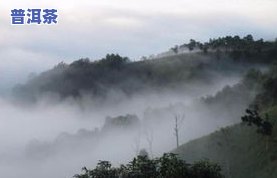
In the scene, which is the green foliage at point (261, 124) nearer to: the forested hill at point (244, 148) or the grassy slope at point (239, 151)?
the forested hill at point (244, 148)

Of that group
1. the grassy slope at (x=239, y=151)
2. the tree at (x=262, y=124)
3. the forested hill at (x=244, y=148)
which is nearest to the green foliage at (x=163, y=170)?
the grassy slope at (x=239, y=151)

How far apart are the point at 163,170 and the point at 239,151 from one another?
80.5m

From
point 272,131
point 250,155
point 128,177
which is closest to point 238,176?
point 250,155

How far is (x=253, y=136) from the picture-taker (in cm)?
15975

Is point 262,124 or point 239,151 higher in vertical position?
point 262,124

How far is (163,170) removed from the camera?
80.7 meters

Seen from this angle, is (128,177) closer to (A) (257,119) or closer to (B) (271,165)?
(B) (271,165)

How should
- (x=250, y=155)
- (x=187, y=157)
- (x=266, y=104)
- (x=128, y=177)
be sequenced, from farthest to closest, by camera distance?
(x=266, y=104) < (x=187, y=157) < (x=250, y=155) < (x=128, y=177)

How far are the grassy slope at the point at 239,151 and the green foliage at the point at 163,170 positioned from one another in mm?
61858

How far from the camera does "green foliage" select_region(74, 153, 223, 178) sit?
255 ft

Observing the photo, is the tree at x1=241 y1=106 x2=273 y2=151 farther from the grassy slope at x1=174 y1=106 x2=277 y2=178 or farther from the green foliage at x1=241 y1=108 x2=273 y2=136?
the grassy slope at x1=174 y1=106 x2=277 y2=178

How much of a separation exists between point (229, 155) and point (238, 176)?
12.2 metres

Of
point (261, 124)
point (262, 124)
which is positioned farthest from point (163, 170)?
point (261, 124)

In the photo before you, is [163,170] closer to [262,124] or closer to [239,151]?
[262,124]
